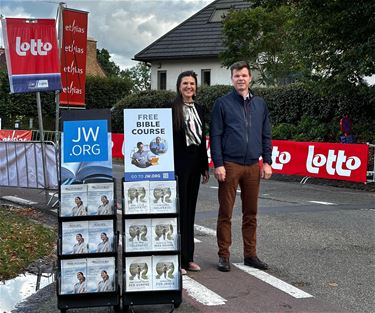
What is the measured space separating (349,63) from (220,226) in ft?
32.1

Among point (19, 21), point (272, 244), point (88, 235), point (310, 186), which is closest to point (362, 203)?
point (310, 186)

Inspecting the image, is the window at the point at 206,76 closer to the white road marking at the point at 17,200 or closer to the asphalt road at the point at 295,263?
the asphalt road at the point at 295,263

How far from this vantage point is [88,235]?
485cm

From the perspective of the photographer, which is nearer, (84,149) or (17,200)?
(84,149)

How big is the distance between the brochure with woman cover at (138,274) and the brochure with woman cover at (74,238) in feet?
1.27

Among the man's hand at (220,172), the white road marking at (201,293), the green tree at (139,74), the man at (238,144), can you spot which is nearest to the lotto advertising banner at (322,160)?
the man at (238,144)

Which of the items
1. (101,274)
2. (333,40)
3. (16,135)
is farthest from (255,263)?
(16,135)

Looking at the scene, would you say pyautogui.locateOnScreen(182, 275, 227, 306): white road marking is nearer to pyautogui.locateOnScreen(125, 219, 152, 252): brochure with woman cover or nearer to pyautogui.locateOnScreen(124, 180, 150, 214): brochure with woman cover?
pyautogui.locateOnScreen(125, 219, 152, 252): brochure with woman cover

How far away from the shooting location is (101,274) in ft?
15.9

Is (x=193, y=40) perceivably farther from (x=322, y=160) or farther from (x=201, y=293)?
(x=201, y=293)

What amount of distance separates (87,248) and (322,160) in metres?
11.2

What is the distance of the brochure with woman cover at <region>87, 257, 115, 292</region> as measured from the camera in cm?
483

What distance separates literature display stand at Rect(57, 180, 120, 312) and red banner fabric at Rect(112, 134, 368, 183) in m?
8.90

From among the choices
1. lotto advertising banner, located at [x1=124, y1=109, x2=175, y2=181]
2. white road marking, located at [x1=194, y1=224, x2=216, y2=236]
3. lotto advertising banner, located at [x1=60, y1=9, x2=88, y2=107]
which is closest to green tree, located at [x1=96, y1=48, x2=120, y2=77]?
lotto advertising banner, located at [x1=60, y1=9, x2=88, y2=107]
